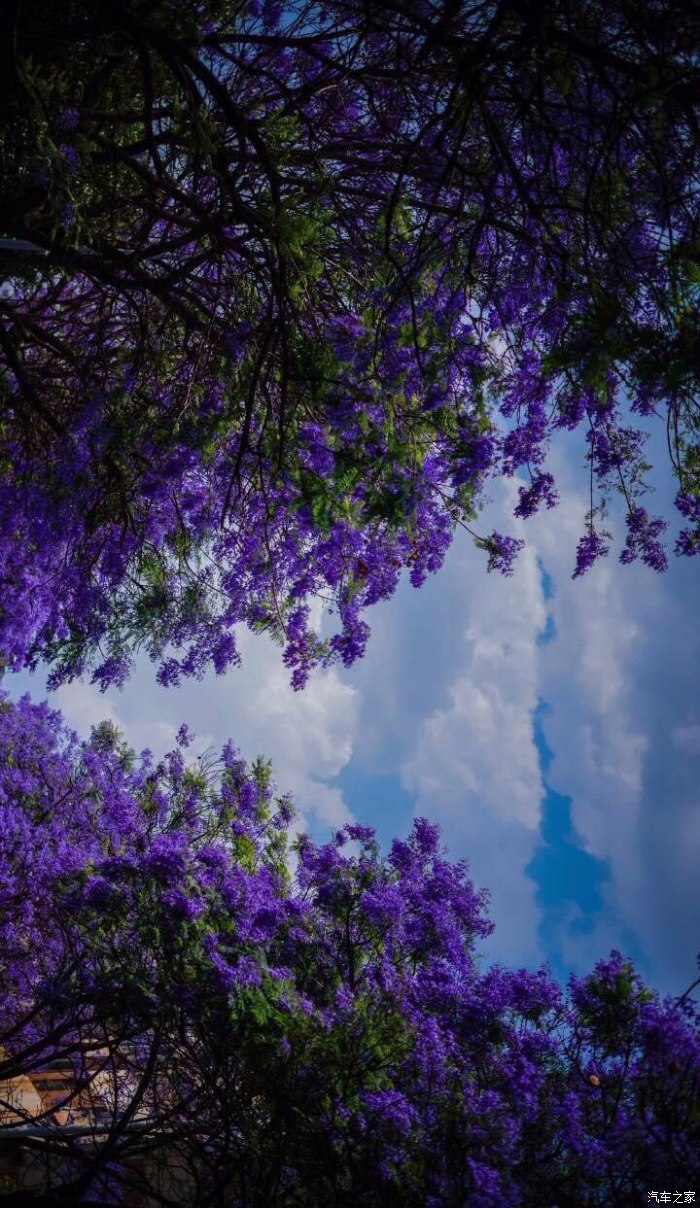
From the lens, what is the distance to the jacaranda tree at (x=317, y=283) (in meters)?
3.91

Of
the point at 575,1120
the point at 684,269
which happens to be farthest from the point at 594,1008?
the point at 684,269

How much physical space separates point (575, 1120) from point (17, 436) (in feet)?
24.9

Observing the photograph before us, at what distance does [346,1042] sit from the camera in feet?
15.4

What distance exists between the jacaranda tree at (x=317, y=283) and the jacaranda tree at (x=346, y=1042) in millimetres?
2026

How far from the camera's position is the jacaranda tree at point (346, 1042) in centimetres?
384

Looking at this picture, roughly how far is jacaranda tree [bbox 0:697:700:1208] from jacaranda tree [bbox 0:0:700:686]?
6.65 ft

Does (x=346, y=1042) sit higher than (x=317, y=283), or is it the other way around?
(x=317, y=283)

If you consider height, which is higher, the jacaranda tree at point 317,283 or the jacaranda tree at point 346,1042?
the jacaranda tree at point 317,283

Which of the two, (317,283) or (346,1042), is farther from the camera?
(317,283)

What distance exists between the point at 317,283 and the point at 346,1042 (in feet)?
18.4

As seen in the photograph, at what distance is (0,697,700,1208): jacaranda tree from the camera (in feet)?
12.6

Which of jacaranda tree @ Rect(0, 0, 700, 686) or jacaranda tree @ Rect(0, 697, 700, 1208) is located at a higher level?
jacaranda tree @ Rect(0, 0, 700, 686)

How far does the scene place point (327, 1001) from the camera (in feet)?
18.5

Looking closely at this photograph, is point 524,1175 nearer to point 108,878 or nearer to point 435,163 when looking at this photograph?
point 108,878
